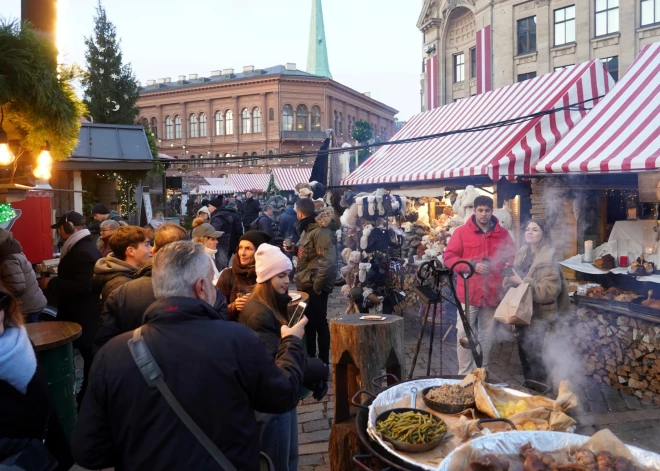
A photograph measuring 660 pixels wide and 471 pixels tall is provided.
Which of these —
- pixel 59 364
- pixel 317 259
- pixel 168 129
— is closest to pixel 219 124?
pixel 168 129

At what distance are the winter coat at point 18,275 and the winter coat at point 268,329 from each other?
324 cm

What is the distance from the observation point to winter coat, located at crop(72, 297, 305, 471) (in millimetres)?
1851

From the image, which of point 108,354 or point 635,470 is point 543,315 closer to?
point 635,470

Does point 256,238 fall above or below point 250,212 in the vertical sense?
below

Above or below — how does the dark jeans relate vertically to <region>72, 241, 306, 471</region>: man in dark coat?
below

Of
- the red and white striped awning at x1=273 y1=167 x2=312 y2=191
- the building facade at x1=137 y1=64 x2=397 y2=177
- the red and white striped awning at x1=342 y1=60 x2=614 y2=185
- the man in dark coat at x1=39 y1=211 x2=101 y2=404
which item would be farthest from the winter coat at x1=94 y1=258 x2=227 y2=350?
the building facade at x1=137 y1=64 x2=397 y2=177

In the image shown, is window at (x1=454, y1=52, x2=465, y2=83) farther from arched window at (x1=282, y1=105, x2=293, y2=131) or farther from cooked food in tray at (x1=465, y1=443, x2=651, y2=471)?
cooked food in tray at (x1=465, y1=443, x2=651, y2=471)

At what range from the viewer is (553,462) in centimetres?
213

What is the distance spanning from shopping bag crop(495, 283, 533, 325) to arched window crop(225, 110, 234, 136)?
198 ft

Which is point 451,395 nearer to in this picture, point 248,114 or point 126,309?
point 126,309

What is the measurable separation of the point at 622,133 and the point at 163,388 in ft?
21.6

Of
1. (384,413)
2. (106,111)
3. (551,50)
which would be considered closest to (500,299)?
(384,413)

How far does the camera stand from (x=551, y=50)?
2764 cm

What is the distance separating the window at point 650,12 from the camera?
23.1 meters
